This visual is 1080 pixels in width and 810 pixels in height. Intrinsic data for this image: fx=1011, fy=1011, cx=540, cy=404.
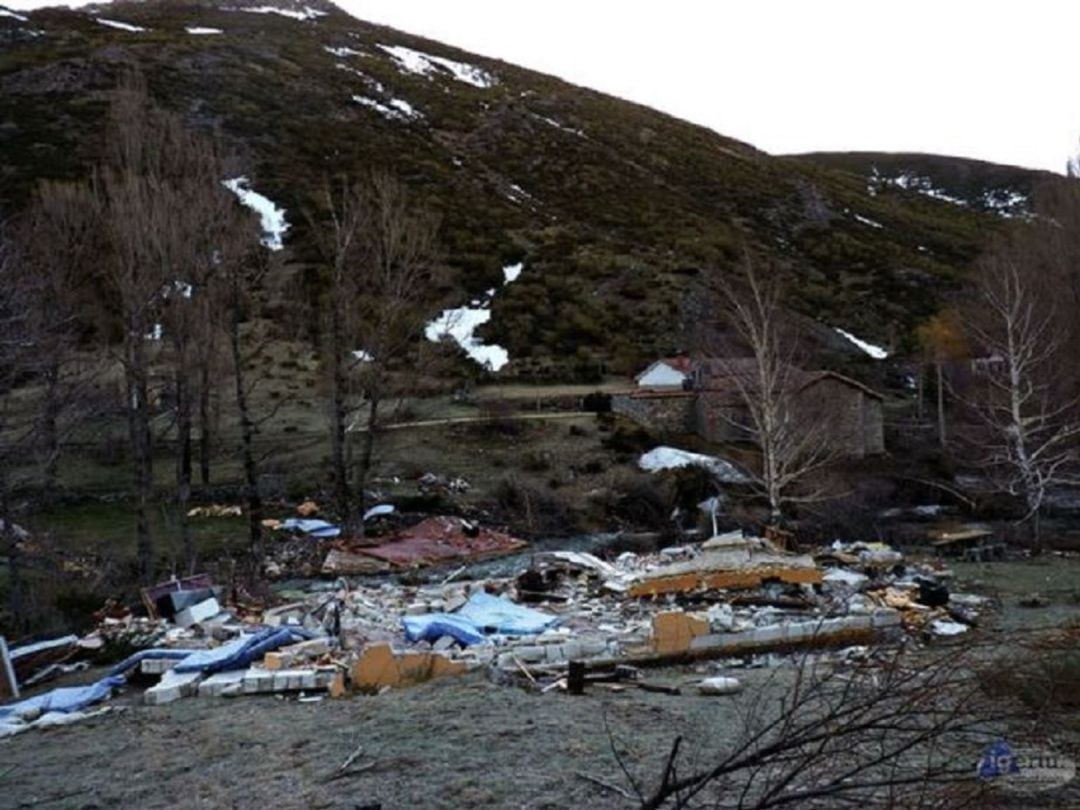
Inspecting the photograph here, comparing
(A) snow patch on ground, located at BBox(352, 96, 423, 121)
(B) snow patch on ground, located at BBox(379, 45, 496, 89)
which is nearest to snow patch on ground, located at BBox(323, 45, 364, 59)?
(B) snow patch on ground, located at BBox(379, 45, 496, 89)

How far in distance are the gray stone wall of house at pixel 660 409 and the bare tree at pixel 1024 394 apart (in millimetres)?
8466

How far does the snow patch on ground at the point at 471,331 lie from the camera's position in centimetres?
3859

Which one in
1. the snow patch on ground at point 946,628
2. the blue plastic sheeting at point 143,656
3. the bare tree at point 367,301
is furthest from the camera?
the bare tree at point 367,301

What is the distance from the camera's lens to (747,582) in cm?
1349

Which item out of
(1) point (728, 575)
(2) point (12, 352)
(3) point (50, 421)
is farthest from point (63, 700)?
(3) point (50, 421)

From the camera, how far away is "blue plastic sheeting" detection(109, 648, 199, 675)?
35.6ft

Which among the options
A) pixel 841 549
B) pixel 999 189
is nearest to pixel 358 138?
pixel 841 549

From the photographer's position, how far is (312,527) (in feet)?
72.4

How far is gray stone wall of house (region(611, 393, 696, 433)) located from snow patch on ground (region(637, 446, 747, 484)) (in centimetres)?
338

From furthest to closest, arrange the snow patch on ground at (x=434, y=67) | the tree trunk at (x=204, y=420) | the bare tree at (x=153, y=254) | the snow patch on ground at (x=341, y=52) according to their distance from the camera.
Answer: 1. the snow patch on ground at (x=434, y=67)
2. the snow patch on ground at (x=341, y=52)
3. the tree trunk at (x=204, y=420)
4. the bare tree at (x=153, y=254)

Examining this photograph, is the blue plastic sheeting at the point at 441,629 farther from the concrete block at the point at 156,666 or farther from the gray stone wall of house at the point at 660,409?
the gray stone wall of house at the point at 660,409

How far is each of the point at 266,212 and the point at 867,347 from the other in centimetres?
2725

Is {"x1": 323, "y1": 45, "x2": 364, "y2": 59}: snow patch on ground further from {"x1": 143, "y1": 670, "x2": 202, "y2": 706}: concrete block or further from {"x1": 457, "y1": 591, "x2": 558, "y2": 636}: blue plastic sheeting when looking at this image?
{"x1": 143, "y1": 670, "x2": 202, "y2": 706}: concrete block

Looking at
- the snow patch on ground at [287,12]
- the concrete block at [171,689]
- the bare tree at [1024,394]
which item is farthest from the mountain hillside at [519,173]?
the concrete block at [171,689]
